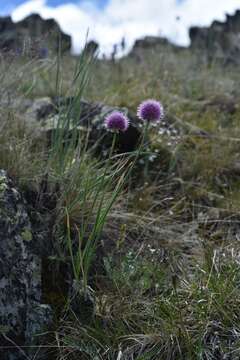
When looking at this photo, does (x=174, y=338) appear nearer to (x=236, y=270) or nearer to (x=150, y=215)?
(x=236, y=270)

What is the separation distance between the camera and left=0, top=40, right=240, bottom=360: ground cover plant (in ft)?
5.98

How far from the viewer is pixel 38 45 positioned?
293 centimetres

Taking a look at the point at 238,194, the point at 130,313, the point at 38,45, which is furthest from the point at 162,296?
the point at 38,45

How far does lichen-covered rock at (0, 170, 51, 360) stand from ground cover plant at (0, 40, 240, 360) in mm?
92

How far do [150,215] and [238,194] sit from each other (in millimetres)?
602

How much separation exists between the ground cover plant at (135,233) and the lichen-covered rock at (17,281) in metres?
0.09

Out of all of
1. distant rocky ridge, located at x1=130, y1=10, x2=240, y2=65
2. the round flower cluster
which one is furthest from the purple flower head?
distant rocky ridge, located at x1=130, y1=10, x2=240, y2=65

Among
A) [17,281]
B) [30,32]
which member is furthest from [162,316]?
[30,32]

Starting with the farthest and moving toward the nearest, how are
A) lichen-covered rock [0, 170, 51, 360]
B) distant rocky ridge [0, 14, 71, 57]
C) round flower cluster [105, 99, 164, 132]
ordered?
distant rocky ridge [0, 14, 71, 57] → round flower cluster [105, 99, 164, 132] → lichen-covered rock [0, 170, 51, 360]

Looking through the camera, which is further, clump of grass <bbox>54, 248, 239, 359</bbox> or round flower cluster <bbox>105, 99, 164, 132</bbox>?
round flower cluster <bbox>105, 99, 164, 132</bbox>

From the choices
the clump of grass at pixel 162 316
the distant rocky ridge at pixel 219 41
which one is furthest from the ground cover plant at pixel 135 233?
the distant rocky ridge at pixel 219 41

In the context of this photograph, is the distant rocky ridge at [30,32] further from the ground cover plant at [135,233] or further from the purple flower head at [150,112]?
the purple flower head at [150,112]

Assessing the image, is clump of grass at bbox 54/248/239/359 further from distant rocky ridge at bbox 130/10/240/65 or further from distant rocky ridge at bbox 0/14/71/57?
distant rocky ridge at bbox 130/10/240/65

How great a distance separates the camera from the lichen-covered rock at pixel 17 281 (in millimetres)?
1750
